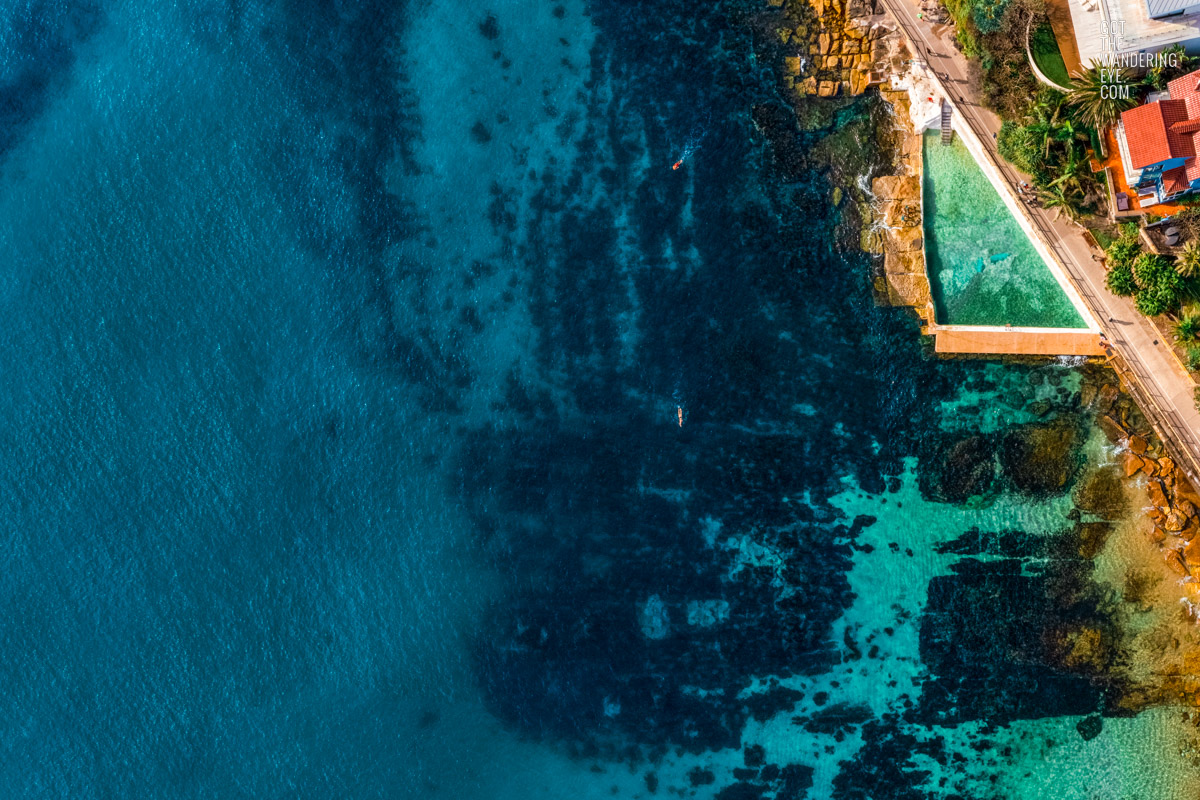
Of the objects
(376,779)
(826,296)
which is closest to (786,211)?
(826,296)

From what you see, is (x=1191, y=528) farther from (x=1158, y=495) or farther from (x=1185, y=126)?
(x=1185, y=126)

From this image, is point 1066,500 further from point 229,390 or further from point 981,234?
point 229,390

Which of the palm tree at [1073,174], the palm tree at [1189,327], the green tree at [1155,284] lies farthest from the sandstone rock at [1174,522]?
the palm tree at [1073,174]

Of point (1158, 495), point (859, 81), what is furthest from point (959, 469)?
point (859, 81)

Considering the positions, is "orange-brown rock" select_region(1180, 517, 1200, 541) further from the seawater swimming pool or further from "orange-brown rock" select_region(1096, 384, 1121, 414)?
the seawater swimming pool

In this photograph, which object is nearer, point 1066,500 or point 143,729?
point 1066,500

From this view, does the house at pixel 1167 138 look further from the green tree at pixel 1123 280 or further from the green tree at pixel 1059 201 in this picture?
the green tree at pixel 1123 280
